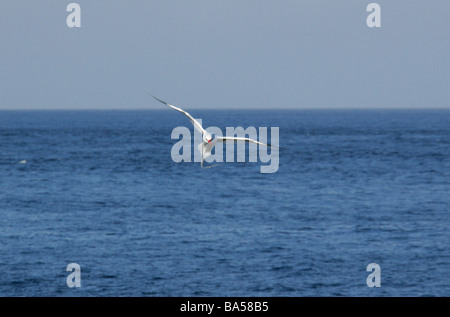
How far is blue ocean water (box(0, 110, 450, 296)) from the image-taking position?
172 feet

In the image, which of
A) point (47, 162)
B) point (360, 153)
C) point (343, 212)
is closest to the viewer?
point (343, 212)

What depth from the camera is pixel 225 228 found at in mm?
70062

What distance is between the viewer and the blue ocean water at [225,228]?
52344 millimetres

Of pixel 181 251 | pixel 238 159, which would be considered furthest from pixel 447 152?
pixel 181 251

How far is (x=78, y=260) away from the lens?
2311 inches

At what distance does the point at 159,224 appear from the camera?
73375 millimetres

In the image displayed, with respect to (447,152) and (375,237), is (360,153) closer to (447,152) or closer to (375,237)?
(447,152)

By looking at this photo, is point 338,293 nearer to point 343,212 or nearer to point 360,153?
point 343,212

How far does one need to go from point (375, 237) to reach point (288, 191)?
32.0 metres
